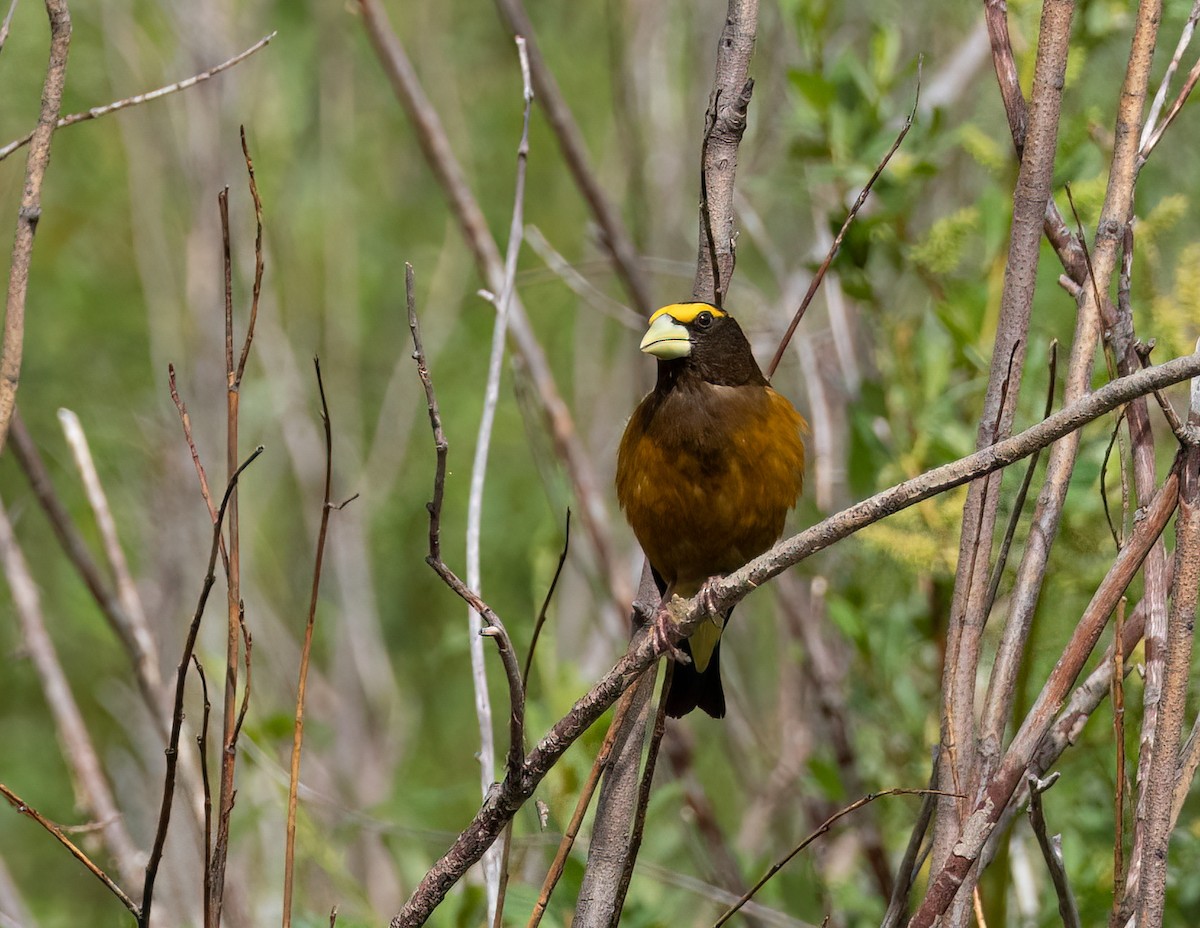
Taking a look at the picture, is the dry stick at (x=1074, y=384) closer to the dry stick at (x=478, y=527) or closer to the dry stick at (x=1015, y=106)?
the dry stick at (x=1015, y=106)

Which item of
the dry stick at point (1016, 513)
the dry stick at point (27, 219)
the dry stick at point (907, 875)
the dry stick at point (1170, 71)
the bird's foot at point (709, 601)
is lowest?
the dry stick at point (907, 875)

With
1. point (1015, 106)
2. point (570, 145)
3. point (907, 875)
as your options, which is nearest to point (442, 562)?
point (907, 875)

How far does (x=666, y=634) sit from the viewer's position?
1.92 meters

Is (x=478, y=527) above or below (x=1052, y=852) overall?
above

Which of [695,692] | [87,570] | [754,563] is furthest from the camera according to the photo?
[695,692]

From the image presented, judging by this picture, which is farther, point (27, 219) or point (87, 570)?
point (87, 570)

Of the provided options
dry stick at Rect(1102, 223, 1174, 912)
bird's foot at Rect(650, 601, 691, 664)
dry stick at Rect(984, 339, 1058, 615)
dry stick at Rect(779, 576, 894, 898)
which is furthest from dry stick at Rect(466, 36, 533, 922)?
dry stick at Rect(779, 576, 894, 898)

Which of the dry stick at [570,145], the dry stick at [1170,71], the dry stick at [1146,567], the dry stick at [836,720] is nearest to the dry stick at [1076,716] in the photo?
the dry stick at [1146,567]

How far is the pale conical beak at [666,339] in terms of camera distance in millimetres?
2883

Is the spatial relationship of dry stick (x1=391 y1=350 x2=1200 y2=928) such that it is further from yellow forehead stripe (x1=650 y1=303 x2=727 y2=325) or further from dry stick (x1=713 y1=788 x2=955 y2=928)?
yellow forehead stripe (x1=650 y1=303 x2=727 y2=325)

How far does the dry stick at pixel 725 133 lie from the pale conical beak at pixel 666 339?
66cm

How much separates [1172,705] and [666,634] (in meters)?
0.67

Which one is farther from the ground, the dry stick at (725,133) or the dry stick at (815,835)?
the dry stick at (725,133)

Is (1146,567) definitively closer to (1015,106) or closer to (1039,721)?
(1039,721)
